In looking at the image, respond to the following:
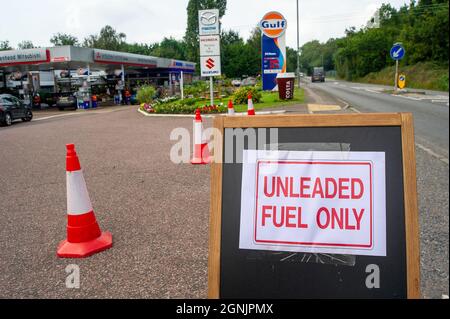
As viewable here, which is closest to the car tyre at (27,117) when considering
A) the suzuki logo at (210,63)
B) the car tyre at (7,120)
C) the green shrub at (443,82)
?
the car tyre at (7,120)

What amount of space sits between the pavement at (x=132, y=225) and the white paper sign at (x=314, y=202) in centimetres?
A: 32

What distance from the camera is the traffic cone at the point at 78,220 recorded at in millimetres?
3520

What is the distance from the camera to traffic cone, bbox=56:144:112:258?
352cm

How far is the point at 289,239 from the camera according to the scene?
1.89 meters

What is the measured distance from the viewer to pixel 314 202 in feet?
6.20

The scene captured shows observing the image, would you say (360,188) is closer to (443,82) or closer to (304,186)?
(304,186)

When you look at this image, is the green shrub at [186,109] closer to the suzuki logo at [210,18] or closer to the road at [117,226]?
the road at [117,226]

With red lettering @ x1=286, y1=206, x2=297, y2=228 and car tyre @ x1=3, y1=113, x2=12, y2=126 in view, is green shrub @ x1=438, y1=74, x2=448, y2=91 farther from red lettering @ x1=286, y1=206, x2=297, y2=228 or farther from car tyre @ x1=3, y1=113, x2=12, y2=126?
car tyre @ x1=3, y1=113, x2=12, y2=126

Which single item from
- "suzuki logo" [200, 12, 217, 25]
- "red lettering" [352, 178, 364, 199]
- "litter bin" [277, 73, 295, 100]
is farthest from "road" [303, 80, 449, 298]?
"litter bin" [277, 73, 295, 100]

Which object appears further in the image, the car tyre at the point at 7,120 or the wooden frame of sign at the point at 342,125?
the car tyre at the point at 7,120
